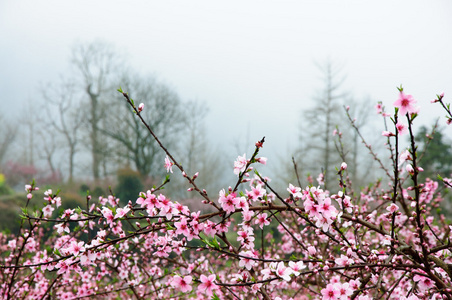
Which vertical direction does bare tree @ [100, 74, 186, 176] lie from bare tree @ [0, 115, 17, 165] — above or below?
below

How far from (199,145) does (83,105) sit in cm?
991

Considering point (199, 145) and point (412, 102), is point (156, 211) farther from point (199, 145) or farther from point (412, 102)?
point (199, 145)

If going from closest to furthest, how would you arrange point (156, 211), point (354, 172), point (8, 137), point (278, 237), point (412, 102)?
point (412, 102) < point (156, 211) < point (278, 237) < point (354, 172) < point (8, 137)

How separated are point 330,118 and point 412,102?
19.3 meters

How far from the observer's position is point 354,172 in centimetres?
1936

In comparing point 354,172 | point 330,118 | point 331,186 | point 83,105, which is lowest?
point 331,186

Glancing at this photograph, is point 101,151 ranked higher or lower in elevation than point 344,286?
higher

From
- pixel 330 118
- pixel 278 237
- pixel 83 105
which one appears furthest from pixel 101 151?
pixel 330 118

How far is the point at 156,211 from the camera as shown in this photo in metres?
1.99

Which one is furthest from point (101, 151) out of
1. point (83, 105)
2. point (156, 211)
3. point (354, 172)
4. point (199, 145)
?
point (156, 211)

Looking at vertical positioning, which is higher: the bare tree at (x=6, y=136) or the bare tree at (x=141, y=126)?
the bare tree at (x=6, y=136)

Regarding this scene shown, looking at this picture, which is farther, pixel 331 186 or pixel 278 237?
pixel 331 186

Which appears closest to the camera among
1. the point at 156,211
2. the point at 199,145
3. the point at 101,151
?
the point at 156,211

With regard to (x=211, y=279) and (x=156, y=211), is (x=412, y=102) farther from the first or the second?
(x=156, y=211)
